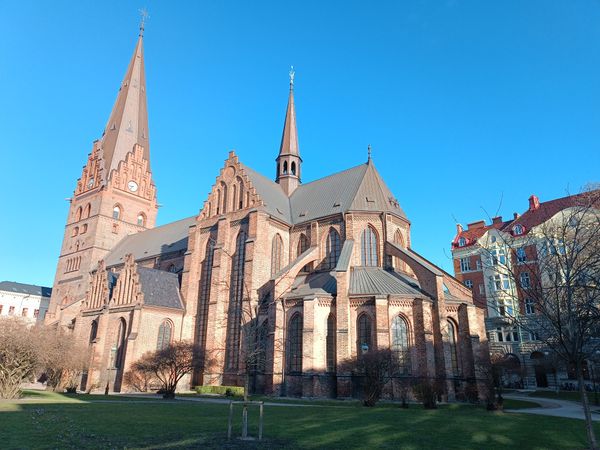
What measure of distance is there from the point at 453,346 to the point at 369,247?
1025 centimetres

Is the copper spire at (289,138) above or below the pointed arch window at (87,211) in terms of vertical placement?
above

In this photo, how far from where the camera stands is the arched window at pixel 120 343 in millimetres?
35200

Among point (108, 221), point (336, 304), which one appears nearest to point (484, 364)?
point (336, 304)

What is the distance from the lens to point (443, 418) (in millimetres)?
16812

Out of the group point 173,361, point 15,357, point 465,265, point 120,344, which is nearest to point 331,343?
point 173,361

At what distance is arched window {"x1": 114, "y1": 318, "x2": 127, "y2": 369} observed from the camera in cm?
3520

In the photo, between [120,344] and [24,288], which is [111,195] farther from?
[24,288]

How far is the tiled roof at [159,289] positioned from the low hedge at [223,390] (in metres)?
8.14

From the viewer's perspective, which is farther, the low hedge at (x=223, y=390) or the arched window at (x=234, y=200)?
the arched window at (x=234, y=200)

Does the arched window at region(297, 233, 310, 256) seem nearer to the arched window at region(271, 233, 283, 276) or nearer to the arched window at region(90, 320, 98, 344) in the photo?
the arched window at region(271, 233, 283, 276)

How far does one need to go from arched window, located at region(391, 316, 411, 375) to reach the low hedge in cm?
1105

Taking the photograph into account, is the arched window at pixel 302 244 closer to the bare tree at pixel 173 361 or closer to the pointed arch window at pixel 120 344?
the bare tree at pixel 173 361

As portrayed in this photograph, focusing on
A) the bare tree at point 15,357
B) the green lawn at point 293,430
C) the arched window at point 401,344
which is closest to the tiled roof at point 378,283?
the arched window at point 401,344

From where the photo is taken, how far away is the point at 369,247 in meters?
35.7
